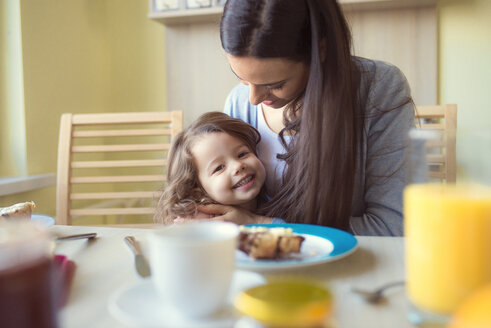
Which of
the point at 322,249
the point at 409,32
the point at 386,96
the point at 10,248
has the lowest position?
the point at 322,249

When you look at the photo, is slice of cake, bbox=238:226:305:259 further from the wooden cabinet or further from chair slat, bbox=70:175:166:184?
the wooden cabinet

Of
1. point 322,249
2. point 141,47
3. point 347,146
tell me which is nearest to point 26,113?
point 141,47

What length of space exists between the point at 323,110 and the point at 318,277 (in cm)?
53

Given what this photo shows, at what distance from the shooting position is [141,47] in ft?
8.71

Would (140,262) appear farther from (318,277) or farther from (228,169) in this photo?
(228,169)

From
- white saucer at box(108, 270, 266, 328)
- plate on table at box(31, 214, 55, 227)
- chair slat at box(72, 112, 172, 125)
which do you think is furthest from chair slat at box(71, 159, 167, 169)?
white saucer at box(108, 270, 266, 328)

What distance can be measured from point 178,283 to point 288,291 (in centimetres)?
11

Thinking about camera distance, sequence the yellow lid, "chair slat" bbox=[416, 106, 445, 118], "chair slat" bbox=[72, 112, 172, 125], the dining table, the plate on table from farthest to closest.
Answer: "chair slat" bbox=[72, 112, 172, 125] → "chair slat" bbox=[416, 106, 445, 118] → the plate on table → the dining table → the yellow lid

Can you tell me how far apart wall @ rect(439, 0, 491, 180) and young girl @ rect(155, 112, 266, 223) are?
57.8 inches

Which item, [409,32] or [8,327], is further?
[409,32]

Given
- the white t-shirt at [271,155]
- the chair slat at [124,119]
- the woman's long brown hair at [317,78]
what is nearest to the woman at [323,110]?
the woman's long brown hair at [317,78]

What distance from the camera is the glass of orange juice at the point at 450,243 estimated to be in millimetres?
419

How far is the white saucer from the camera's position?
1.38ft

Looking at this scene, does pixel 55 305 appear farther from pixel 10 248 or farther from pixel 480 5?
pixel 480 5
